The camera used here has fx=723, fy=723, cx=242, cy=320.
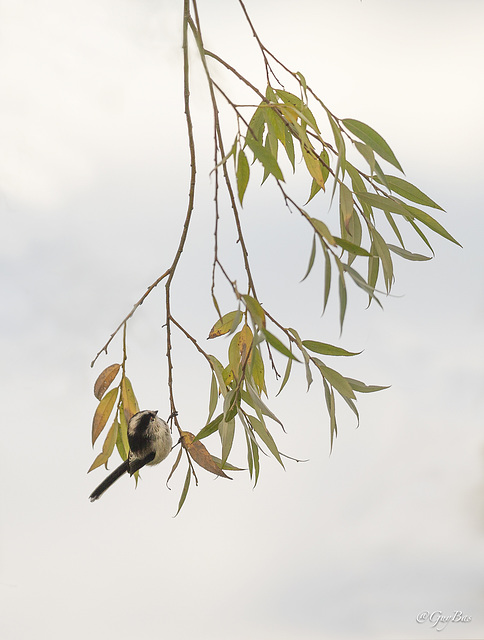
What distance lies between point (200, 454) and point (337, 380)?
14 centimetres

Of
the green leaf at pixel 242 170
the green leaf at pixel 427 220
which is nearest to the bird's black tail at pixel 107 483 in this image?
the green leaf at pixel 242 170

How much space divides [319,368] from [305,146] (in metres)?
0.19

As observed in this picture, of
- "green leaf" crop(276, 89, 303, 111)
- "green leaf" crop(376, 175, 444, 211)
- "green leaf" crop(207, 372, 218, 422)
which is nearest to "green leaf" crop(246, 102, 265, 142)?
"green leaf" crop(276, 89, 303, 111)

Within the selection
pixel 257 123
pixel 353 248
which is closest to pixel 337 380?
pixel 353 248

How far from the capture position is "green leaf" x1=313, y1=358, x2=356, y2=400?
0.61m

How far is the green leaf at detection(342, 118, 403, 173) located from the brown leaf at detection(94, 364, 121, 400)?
0.98 feet

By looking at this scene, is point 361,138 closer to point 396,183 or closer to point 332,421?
point 396,183

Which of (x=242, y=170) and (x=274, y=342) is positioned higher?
(x=242, y=170)

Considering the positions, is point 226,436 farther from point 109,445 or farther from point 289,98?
point 289,98

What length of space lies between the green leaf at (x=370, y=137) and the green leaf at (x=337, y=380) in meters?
0.18

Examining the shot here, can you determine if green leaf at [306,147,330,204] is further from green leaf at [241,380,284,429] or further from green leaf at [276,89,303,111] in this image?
green leaf at [241,380,284,429]

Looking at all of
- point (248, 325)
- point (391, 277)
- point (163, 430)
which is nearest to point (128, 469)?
point (163, 430)

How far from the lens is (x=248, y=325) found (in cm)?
61

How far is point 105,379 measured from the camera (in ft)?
2.19
